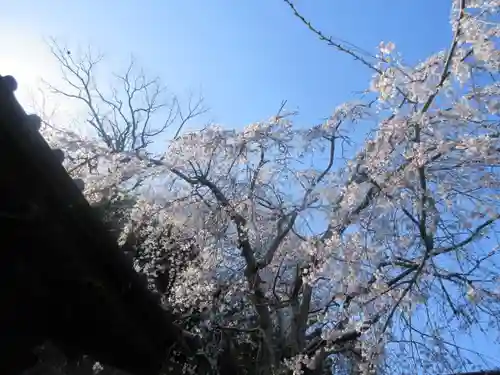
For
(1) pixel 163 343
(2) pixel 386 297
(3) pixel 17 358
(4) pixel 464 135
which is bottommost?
(3) pixel 17 358

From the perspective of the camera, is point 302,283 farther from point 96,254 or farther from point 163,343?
point 96,254

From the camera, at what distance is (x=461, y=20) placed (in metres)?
3.65

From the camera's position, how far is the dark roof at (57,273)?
195cm

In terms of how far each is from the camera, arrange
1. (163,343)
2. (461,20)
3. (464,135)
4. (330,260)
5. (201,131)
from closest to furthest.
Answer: (163,343) → (461,20) → (464,135) → (330,260) → (201,131)

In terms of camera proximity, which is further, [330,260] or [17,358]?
[330,260]

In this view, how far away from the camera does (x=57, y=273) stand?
A: 92.3 inches

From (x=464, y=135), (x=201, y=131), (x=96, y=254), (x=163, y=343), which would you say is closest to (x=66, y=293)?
(x=96, y=254)

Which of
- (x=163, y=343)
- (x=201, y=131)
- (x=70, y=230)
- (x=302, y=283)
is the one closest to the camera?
(x=70, y=230)

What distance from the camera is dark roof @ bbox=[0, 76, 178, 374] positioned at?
6.39 feet

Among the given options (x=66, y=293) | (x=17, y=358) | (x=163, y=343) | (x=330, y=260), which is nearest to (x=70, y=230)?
(x=66, y=293)

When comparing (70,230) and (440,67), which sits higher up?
(440,67)

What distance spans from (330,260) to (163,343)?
196 cm

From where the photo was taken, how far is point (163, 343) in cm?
295

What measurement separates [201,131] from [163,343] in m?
3.37
